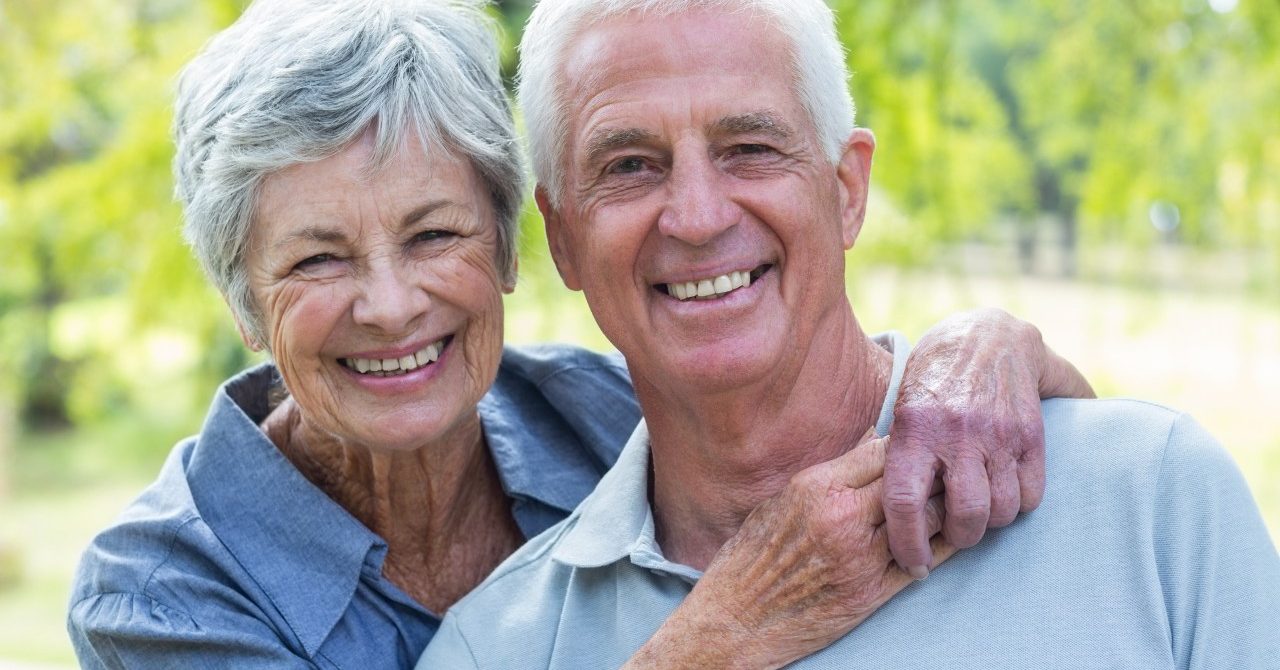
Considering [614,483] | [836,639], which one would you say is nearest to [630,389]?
[614,483]

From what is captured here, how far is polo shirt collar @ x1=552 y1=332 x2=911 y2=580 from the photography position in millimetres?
1892

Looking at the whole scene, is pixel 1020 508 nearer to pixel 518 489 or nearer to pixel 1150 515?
pixel 1150 515

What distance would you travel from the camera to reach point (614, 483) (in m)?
2.04

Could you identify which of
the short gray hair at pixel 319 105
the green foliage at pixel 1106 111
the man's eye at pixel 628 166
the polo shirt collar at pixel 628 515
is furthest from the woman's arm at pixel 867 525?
the green foliage at pixel 1106 111

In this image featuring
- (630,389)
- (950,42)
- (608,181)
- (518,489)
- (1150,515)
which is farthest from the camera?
(950,42)

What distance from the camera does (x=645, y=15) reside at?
1760 mm

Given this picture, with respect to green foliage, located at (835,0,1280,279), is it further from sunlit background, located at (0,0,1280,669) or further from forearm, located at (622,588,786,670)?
forearm, located at (622,588,786,670)

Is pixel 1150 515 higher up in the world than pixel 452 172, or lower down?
lower down

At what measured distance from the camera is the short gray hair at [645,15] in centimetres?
177

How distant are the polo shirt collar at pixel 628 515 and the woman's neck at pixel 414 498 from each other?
0.38 metres

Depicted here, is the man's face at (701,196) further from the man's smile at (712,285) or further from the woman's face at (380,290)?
the woman's face at (380,290)

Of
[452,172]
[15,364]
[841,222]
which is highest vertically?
[452,172]

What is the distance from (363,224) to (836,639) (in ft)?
2.99

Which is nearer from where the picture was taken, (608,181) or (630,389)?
(608,181)
